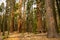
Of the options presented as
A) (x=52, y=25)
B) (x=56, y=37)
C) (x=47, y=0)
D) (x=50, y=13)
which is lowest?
(x=56, y=37)

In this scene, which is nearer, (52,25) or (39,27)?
(52,25)

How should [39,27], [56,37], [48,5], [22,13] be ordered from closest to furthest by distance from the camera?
[56,37] → [48,5] → [39,27] → [22,13]

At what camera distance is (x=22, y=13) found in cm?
1927

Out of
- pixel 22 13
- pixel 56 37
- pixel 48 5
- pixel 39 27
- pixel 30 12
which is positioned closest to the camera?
pixel 56 37

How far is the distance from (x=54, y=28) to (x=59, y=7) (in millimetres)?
7017

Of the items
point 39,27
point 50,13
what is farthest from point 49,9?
point 39,27

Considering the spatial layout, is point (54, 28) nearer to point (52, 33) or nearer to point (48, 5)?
point (52, 33)

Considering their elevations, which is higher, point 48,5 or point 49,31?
point 48,5

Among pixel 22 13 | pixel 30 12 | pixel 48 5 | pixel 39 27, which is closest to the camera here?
pixel 48 5

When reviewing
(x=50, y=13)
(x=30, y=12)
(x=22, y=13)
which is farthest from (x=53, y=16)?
(x=30, y=12)

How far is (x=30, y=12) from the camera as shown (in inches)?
1309

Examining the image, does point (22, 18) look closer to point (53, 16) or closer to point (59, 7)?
point (59, 7)

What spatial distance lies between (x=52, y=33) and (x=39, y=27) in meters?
6.68

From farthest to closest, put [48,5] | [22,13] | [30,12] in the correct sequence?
[30,12] → [22,13] → [48,5]
